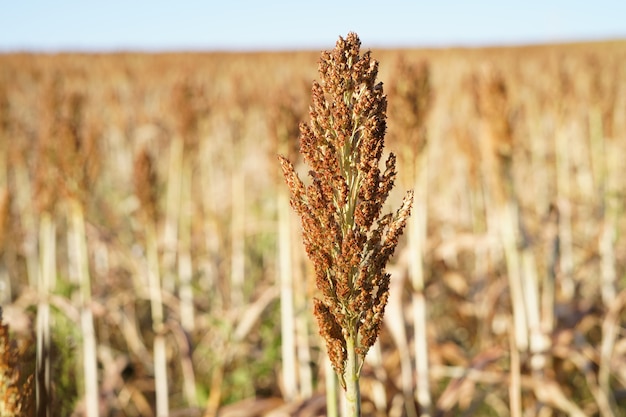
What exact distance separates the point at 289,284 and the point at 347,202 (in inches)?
79.2

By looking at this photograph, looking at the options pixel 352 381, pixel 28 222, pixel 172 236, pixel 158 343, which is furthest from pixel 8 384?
pixel 28 222

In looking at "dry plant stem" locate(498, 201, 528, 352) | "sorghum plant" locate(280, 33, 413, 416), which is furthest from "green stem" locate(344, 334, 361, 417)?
"dry plant stem" locate(498, 201, 528, 352)

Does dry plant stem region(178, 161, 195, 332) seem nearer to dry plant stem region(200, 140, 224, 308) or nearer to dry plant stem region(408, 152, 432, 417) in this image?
dry plant stem region(200, 140, 224, 308)

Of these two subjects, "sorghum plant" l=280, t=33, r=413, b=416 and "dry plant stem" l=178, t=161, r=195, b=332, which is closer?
"sorghum plant" l=280, t=33, r=413, b=416

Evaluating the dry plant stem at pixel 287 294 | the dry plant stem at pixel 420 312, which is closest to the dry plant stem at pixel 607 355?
the dry plant stem at pixel 420 312

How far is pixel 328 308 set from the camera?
1173mm

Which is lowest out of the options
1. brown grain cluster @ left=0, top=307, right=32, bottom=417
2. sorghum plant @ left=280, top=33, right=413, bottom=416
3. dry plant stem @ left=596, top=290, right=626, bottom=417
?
dry plant stem @ left=596, top=290, right=626, bottom=417

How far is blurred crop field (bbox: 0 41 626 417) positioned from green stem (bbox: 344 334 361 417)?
0.71 metres

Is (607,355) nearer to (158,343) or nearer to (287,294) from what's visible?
(287,294)

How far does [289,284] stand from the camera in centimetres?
312

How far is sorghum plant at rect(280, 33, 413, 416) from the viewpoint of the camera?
1128mm

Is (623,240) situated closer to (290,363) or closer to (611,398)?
(611,398)

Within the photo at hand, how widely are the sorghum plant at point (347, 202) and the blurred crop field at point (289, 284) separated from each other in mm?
702

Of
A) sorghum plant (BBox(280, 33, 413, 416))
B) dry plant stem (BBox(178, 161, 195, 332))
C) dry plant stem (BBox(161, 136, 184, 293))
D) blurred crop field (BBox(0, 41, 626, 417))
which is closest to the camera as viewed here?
sorghum plant (BBox(280, 33, 413, 416))
